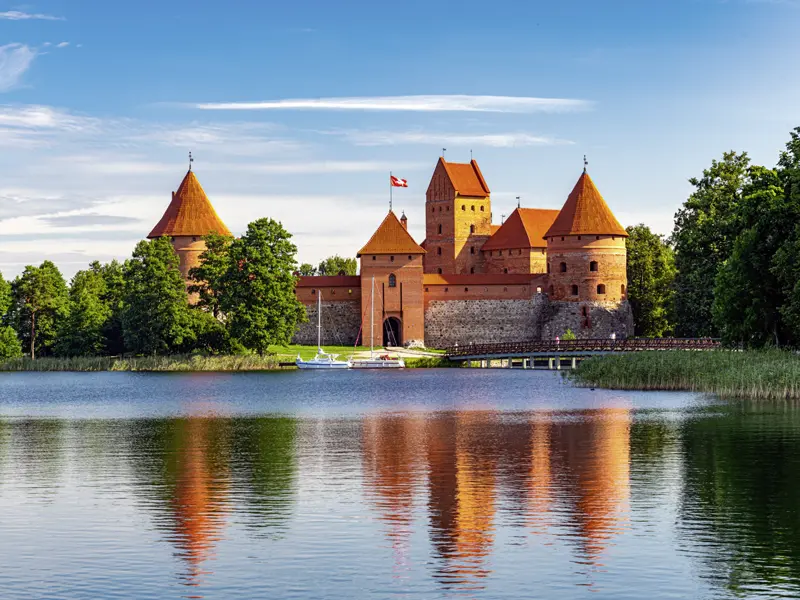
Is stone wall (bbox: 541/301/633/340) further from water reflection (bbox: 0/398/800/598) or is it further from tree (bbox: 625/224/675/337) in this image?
water reflection (bbox: 0/398/800/598)

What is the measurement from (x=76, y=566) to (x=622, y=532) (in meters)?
5.19

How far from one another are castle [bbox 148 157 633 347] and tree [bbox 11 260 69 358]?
681 centimetres

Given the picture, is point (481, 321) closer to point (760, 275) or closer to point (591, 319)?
point (591, 319)

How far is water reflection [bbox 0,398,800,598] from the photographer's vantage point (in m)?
11.2

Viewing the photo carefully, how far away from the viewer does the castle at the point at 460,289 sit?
214 feet

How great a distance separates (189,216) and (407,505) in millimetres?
52239

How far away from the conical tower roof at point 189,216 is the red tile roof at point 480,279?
10.9 m

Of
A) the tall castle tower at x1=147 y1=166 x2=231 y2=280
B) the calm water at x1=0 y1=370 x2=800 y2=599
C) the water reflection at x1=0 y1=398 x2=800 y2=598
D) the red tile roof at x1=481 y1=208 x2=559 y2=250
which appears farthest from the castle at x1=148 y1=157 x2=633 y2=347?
the water reflection at x1=0 y1=398 x2=800 y2=598

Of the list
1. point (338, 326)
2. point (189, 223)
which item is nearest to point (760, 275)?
point (338, 326)

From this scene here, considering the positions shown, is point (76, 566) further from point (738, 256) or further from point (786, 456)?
point (738, 256)

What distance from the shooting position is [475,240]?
244 feet

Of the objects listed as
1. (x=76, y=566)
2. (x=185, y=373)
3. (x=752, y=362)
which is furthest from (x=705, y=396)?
(x=185, y=373)

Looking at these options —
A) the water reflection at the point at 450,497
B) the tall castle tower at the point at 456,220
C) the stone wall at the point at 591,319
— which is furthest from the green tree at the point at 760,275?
the tall castle tower at the point at 456,220

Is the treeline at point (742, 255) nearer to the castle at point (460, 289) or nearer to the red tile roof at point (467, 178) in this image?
the castle at point (460, 289)
